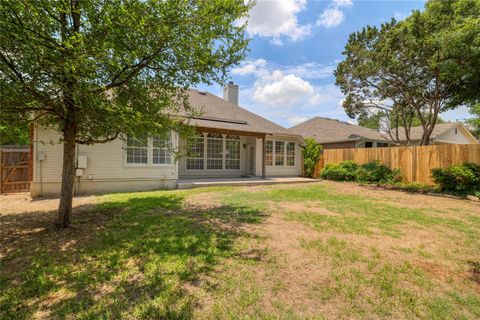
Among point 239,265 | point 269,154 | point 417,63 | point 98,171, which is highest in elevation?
point 417,63

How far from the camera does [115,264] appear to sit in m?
3.42

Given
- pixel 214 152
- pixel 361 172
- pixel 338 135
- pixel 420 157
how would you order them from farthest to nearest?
pixel 338 135
pixel 214 152
pixel 361 172
pixel 420 157

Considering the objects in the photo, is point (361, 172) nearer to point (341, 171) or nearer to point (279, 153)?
point (341, 171)

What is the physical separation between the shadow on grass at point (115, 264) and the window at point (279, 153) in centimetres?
1031

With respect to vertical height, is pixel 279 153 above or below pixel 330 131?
below

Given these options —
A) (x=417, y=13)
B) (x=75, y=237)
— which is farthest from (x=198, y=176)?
(x=417, y=13)

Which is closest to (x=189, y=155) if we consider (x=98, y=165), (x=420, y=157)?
(x=98, y=165)

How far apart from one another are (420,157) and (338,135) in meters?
10.2

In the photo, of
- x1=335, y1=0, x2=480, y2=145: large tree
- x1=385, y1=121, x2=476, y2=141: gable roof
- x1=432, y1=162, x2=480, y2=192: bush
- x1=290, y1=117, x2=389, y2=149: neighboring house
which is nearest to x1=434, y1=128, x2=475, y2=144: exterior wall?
x1=385, y1=121, x2=476, y2=141: gable roof

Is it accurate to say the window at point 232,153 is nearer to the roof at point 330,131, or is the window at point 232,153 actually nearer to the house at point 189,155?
the house at point 189,155

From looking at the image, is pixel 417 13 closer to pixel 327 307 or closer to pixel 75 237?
pixel 327 307

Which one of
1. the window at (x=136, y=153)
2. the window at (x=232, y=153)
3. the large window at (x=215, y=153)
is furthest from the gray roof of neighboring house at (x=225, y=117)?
the window at (x=136, y=153)

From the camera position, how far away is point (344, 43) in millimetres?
14031

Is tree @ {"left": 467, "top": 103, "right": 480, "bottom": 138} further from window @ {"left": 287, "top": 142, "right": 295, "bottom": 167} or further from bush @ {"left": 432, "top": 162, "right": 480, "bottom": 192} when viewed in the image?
window @ {"left": 287, "top": 142, "right": 295, "bottom": 167}
